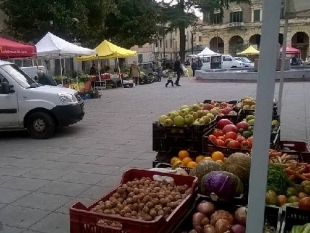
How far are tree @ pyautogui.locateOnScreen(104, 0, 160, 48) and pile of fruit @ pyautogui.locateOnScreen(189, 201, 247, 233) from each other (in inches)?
1101

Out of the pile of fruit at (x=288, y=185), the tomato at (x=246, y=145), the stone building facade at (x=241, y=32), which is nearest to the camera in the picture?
the pile of fruit at (x=288, y=185)

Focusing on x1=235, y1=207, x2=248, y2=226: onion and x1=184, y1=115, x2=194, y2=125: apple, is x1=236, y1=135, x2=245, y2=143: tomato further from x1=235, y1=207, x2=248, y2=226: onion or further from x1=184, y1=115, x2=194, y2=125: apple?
x1=235, y1=207, x2=248, y2=226: onion

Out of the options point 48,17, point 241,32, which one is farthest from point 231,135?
point 241,32

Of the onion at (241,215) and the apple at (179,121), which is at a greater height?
the apple at (179,121)

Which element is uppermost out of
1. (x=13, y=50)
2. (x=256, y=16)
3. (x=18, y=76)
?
(x=256, y=16)

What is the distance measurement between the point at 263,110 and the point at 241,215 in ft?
4.48

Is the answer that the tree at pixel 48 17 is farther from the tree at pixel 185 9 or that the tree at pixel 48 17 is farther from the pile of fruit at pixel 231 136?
the tree at pixel 185 9

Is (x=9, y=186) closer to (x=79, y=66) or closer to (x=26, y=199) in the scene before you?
(x=26, y=199)

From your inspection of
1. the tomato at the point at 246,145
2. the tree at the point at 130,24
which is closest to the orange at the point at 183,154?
the tomato at the point at 246,145

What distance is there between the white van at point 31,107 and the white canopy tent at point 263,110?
24.5 feet

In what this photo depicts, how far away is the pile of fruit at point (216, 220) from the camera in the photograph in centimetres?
295

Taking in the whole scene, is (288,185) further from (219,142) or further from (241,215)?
(219,142)

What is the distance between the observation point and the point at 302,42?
232ft

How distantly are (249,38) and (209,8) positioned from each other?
30348 millimetres
